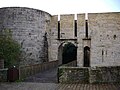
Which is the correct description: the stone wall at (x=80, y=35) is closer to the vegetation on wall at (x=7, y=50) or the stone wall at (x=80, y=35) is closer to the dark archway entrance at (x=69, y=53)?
the dark archway entrance at (x=69, y=53)

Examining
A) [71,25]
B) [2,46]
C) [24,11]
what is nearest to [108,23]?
[71,25]

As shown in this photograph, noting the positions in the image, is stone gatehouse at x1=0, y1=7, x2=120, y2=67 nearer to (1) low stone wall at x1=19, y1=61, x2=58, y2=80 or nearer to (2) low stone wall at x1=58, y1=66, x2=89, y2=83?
(1) low stone wall at x1=19, y1=61, x2=58, y2=80

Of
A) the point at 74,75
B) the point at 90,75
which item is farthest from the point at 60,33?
the point at 90,75

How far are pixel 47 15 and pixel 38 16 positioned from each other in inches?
61.8

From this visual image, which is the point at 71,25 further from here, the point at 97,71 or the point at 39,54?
the point at 97,71

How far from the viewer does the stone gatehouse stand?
21.2 metres

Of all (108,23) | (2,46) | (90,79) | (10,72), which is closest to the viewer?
(90,79)

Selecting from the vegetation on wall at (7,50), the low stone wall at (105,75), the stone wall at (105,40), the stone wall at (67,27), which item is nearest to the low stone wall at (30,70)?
the vegetation on wall at (7,50)

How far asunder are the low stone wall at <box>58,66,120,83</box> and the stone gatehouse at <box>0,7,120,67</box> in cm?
1116

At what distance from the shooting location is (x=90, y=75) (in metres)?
10.1

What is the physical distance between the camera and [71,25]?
77.5ft

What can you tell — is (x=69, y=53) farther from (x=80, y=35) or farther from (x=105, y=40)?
(x=105, y=40)

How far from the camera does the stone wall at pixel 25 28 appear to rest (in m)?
21.1

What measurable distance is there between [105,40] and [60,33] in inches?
197
